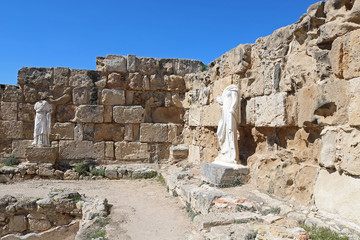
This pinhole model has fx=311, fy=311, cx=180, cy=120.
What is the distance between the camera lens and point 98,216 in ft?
17.5

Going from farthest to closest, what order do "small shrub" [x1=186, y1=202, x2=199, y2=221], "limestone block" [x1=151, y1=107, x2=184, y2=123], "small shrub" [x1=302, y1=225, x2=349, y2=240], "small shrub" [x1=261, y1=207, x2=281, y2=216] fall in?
"limestone block" [x1=151, y1=107, x2=184, y2=123]
"small shrub" [x1=186, y1=202, x2=199, y2=221]
"small shrub" [x1=261, y1=207, x2=281, y2=216]
"small shrub" [x1=302, y1=225, x2=349, y2=240]

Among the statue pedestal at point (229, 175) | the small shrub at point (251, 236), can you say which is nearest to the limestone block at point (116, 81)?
the statue pedestal at point (229, 175)

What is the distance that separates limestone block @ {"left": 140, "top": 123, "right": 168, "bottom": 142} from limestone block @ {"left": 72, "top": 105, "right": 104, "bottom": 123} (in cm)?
136

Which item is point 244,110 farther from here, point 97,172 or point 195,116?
point 97,172

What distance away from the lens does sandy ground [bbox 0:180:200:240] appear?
4.62 m

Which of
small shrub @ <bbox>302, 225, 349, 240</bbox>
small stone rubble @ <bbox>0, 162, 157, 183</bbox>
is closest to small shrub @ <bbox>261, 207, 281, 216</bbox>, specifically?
small shrub @ <bbox>302, 225, 349, 240</bbox>

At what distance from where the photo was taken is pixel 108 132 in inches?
390

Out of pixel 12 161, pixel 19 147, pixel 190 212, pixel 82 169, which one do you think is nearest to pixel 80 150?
pixel 82 169

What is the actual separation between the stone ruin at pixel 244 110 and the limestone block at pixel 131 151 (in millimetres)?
32

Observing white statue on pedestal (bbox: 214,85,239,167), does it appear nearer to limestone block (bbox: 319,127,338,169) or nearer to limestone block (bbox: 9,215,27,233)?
limestone block (bbox: 319,127,338,169)

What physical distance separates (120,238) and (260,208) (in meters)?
2.00

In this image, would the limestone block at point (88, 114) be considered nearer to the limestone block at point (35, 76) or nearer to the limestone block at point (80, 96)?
the limestone block at point (80, 96)

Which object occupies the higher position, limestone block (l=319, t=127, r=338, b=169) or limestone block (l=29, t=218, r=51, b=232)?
limestone block (l=319, t=127, r=338, b=169)

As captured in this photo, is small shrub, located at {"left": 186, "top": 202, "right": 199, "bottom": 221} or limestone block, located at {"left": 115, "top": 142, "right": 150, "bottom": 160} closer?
small shrub, located at {"left": 186, "top": 202, "right": 199, "bottom": 221}
